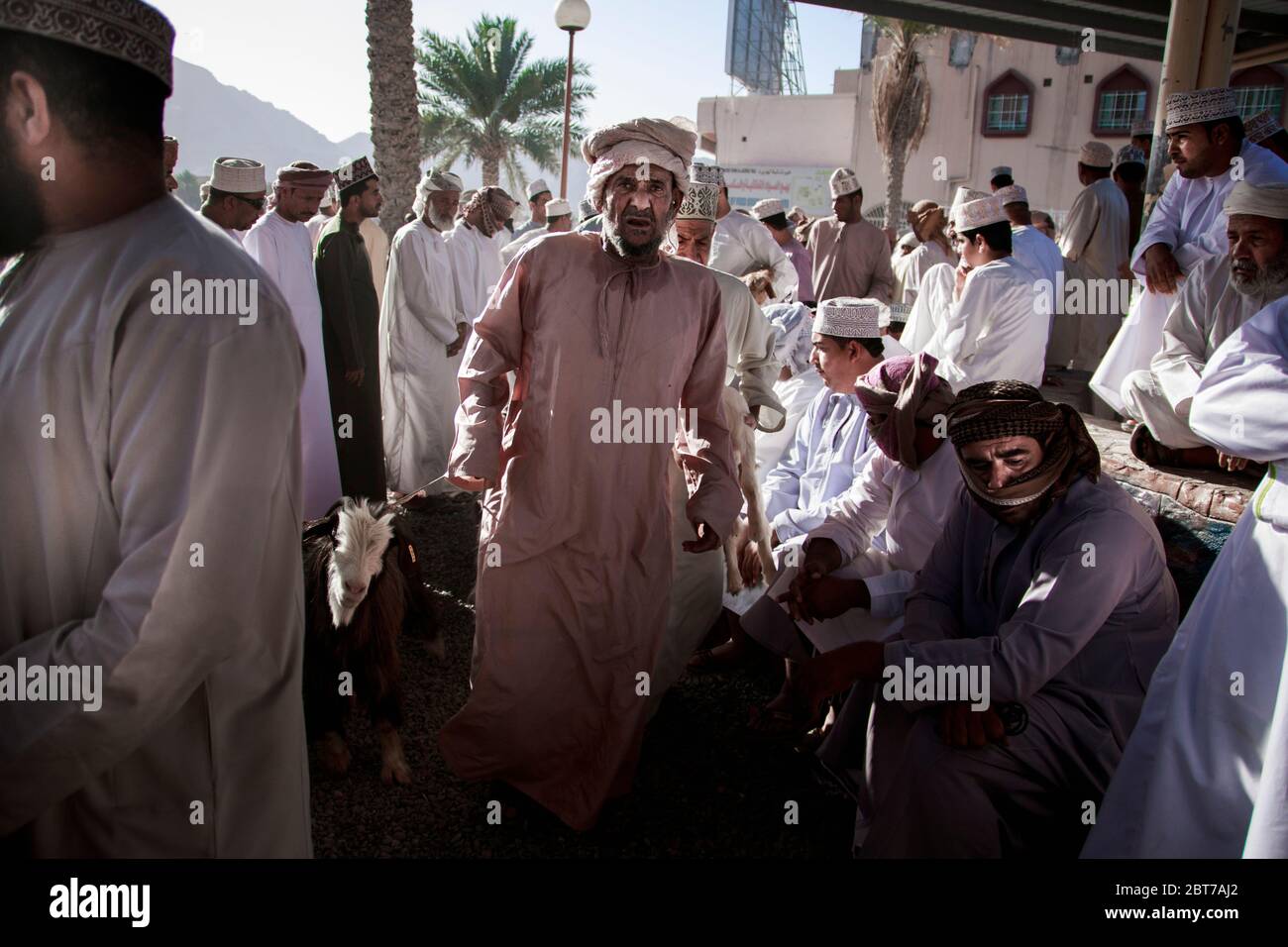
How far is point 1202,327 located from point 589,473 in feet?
8.30

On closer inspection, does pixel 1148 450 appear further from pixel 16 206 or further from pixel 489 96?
pixel 489 96

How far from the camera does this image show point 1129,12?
29.0 feet

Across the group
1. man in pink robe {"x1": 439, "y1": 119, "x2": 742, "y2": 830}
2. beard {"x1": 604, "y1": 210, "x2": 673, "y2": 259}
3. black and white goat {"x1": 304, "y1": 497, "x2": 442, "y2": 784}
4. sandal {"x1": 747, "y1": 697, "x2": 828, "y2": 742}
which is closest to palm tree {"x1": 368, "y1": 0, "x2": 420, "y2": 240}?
man in pink robe {"x1": 439, "y1": 119, "x2": 742, "y2": 830}

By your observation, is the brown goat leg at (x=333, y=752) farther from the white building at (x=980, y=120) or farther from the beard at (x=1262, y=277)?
the white building at (x=980, y=120)

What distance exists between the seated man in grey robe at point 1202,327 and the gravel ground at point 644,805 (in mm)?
1932

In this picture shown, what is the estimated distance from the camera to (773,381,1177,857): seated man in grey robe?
2.45 meters

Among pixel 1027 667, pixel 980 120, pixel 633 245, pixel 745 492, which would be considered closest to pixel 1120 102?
pixel 980 120

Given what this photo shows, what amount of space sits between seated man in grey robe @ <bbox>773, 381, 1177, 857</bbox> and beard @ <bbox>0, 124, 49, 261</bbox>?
2.23 metres

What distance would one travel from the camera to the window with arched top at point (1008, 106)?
80.4ft

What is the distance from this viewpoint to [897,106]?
22578mm

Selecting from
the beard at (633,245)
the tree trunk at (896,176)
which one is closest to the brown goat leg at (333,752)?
the beard at (633,245)

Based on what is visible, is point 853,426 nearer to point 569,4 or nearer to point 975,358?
point 975,358
